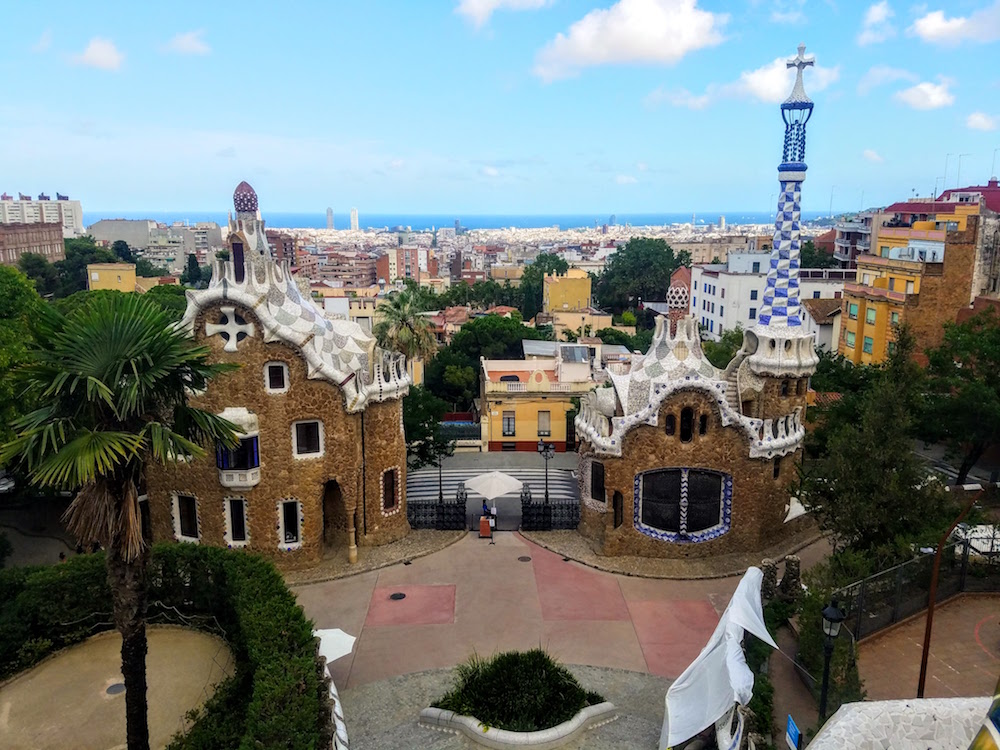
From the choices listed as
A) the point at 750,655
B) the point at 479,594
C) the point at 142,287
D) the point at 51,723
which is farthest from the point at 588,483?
the point at 142,287

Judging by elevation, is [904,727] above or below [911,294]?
below

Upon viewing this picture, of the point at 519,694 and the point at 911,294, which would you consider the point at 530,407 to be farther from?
the point at 911,294

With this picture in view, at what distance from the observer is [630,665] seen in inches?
781

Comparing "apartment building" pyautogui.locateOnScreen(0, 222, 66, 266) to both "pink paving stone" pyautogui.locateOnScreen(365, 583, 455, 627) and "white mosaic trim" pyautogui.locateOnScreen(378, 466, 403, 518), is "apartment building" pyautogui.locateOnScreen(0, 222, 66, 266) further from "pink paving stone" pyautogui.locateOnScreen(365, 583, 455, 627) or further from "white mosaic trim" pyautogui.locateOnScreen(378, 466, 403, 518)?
"pink paving stone" pyautogui.locateOnScreen(365, 583, 455, 627)

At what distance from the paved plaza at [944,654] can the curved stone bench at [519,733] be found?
5.96 meters

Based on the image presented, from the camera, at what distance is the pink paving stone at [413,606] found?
73.0 feet

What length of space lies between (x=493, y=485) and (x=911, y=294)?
3433cm

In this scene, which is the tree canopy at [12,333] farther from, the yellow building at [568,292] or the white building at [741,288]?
the yellow building at [568,292]

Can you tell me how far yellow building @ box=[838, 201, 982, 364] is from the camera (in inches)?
1836

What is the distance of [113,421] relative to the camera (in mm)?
12320

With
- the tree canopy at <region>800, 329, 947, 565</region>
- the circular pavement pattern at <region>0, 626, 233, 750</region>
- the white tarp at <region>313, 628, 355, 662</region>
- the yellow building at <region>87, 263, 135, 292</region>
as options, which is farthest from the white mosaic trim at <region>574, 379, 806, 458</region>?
the yellow building at <region>87, 263, 135, 292</region>

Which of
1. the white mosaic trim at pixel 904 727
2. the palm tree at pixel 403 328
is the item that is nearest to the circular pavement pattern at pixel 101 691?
the white mosaic trim at pixel 904 727

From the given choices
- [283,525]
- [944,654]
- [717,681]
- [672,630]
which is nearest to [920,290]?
[672,630]

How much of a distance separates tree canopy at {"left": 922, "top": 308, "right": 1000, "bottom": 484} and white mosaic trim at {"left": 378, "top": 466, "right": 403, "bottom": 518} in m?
20.8
